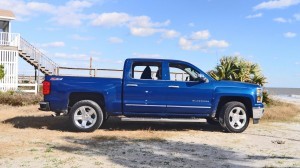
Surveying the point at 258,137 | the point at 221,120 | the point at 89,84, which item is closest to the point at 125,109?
the point at 89,84

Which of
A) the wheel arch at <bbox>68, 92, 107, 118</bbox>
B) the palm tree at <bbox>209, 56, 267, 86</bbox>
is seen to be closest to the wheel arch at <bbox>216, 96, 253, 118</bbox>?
the wheel arch at <bbox>68, 92, 107, 118</bbox>

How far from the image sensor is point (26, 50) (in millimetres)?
28172

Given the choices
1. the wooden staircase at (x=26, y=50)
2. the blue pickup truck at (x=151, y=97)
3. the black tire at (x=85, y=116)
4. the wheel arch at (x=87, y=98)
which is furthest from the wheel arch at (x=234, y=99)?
the wooden staircase at (x=26, y=50)

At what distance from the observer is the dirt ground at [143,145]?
6.80 m

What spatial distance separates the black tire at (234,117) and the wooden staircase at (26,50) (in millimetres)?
18554

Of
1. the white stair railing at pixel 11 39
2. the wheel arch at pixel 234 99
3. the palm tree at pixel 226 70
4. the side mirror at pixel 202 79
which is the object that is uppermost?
the white stair railing at pixel 11 39

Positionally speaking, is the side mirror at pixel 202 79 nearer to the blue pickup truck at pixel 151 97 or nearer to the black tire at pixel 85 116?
the blue pickup truck at pixel 151 97

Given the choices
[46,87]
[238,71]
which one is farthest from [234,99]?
[238,71]

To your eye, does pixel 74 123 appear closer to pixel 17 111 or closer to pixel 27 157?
pixel 27 157

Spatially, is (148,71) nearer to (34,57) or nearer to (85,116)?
(85,116)

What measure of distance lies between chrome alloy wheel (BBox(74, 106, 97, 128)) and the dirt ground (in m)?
0.33

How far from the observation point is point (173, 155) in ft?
24.3

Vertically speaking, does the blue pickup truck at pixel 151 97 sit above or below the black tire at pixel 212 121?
above

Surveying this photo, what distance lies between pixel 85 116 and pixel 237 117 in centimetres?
411
